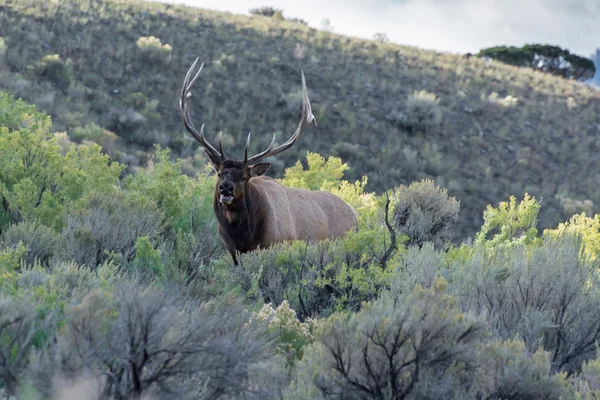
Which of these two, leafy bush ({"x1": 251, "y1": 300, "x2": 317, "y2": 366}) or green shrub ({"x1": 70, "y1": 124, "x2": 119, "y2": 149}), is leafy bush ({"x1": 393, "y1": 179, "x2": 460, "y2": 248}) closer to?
leafy bush ({"x1": 251, "y1": 300, "x2": 317, "y2": 366})

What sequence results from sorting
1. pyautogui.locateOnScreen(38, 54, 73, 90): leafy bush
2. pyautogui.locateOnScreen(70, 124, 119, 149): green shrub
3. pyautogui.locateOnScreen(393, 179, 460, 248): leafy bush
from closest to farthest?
pyautogui.locateOnScreen(393, 179, 460, 248): leafy bush
pyautogui.locateOnScreen(70, 124, 119, 149): green shrub
pyautogui.locateOnScreen(38, 54, 73, 90): leafy bush

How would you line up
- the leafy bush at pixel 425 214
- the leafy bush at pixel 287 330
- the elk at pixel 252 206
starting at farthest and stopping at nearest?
the leafy bush at pixel 425 214, the elk at pixel 252 206, the leafy bush at pixel 287 330

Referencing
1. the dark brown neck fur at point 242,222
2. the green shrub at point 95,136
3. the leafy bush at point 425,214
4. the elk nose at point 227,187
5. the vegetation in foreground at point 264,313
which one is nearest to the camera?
the vegetation in foreground at point 264,313

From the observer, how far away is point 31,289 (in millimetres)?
5031

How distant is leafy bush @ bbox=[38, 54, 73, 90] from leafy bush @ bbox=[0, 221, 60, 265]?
17736mm

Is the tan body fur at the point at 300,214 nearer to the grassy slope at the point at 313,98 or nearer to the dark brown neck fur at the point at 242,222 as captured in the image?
the dark brown neck fur at the point at 242,222

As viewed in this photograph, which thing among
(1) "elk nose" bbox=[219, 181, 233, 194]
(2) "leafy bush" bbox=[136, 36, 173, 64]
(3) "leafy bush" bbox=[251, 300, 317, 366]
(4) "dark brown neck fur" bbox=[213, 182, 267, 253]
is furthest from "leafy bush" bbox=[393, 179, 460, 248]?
(2) "leafy bush" bbox=[136, 36, 173, 64]

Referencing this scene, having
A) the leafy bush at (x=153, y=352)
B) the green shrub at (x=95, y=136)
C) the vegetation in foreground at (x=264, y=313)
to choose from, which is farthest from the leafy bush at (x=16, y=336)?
the green shrub at (x=95, y=136)

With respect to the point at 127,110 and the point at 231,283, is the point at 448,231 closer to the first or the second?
the point at 231,283

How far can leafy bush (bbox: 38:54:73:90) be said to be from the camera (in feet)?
80.2

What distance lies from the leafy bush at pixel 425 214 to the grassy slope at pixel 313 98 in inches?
449

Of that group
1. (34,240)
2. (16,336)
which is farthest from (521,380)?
(34,240)

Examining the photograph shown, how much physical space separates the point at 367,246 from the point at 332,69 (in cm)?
2639

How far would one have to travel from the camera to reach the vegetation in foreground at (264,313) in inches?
164
